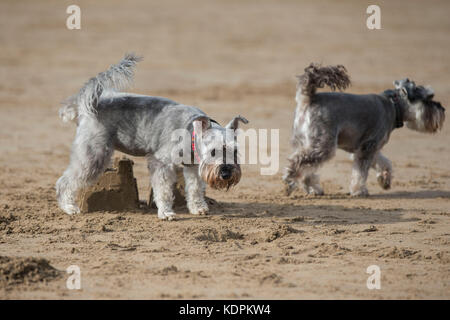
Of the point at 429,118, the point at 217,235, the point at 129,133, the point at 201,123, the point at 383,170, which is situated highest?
the point at 429,118

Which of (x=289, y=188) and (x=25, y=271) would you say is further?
(x=289, y=188)

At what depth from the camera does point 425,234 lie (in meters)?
7.93

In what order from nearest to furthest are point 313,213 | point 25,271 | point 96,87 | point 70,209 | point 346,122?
point 25,271
point 96,87
point 70,209
point 313,213
point 346,122

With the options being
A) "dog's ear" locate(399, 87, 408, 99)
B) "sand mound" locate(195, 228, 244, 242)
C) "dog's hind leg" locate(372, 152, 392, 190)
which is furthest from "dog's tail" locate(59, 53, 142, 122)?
"dog's ear" locate(399, 87, 408, 99)

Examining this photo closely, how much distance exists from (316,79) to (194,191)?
2435mm

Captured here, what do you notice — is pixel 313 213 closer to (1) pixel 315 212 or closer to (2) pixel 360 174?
(1) pixel 315 212

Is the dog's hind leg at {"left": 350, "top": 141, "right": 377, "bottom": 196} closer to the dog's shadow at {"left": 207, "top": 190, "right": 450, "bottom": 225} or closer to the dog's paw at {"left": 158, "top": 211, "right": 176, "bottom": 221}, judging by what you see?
the dog's shadow at {"left": 207, "top": 190, "right": 450, "bottom": 225}

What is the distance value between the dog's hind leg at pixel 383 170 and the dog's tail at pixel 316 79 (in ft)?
4.89

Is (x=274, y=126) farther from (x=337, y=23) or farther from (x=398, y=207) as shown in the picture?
(x=337, y=23)

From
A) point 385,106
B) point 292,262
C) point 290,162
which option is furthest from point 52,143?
point 292,262

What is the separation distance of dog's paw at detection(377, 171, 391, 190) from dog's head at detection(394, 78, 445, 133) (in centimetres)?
94

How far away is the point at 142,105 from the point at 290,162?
2.46 meters

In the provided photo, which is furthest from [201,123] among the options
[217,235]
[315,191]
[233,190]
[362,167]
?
[362,167]

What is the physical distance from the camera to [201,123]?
309 inches
